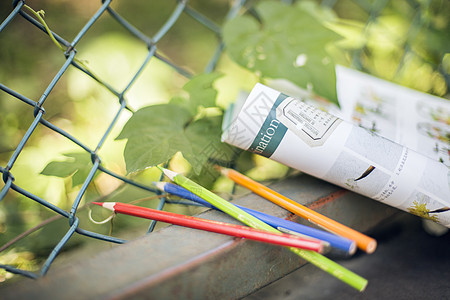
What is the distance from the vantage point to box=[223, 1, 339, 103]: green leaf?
2.18 ft

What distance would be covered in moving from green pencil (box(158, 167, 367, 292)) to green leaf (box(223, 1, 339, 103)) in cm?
29

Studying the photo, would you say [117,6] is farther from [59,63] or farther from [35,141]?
[35,141]

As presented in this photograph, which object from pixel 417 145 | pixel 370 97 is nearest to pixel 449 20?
pixel 370 97

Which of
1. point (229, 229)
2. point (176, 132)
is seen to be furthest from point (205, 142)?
point (229, 229)

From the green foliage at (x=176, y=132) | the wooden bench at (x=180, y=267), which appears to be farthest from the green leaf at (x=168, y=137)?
the wooden bench at (x=180, y=267)

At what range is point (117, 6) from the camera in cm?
120

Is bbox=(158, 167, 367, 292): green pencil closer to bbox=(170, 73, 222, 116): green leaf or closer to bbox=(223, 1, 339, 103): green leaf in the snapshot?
bbox=(170, 73, 222, 116): green leaf

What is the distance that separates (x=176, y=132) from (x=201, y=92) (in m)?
0.09

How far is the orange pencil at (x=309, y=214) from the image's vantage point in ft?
1.36

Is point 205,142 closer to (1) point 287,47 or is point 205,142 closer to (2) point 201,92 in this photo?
(2) point 201,92

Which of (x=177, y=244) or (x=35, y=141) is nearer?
(x=177, y=244)

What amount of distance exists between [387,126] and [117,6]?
1001mm

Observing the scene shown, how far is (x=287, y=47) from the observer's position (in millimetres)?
692

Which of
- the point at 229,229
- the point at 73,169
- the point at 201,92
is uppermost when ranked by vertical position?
the point at 201,92
